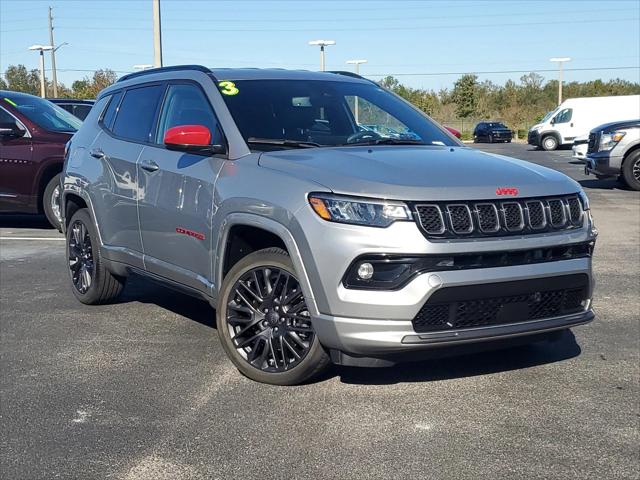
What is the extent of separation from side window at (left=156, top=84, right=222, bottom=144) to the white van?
108 feet

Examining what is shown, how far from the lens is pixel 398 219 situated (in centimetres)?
402

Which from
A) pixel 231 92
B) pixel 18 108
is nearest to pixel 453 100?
pixel 18 108

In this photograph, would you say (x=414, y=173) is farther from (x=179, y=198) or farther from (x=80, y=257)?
(x=80, y=257)

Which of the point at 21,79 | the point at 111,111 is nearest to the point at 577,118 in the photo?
the point at 111,111

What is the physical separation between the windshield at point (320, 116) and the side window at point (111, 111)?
1.54 m

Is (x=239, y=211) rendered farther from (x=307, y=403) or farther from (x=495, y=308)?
(x=495, y=308)

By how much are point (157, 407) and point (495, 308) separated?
6.16ft

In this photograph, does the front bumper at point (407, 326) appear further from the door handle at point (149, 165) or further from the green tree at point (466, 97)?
the green tree at point (466, 97)

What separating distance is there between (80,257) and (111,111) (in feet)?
4.12

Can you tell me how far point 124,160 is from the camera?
19.8 ft

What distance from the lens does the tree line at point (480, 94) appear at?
67.5 metres

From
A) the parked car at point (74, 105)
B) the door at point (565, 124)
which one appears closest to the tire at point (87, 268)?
A: the parked car at point (74, 105)

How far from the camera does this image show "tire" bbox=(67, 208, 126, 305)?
259 inches

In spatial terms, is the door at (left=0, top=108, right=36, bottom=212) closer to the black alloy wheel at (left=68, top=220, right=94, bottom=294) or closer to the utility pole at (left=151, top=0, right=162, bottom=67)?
the black alloy wheel at (left=68, top=220, right=94, bottom=294)
